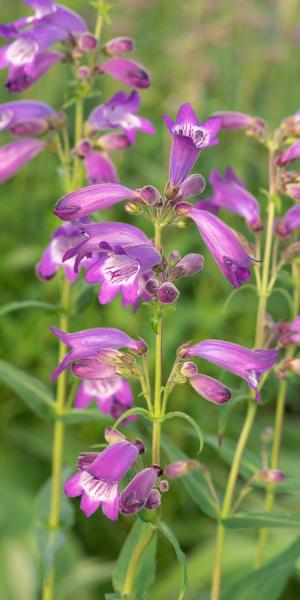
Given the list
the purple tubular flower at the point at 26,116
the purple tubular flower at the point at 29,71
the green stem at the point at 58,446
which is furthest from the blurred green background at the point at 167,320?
the purple tubular flower at the point at 29,71

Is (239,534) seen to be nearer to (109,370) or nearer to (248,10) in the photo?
(109,370)

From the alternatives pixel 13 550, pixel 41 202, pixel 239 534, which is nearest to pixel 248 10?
pixel 41 202

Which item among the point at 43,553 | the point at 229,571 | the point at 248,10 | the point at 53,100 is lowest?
the point at 229,571

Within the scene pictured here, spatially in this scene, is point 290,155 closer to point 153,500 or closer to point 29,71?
point 29,71

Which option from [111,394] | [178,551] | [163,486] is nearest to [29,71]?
[111,394]

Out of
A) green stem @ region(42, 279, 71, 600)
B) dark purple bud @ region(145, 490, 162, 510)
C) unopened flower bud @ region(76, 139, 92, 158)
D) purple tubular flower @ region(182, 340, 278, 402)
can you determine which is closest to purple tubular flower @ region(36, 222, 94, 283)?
green stem @ region(42, 279, 71, 600)

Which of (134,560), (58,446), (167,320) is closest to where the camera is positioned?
(134,560)
